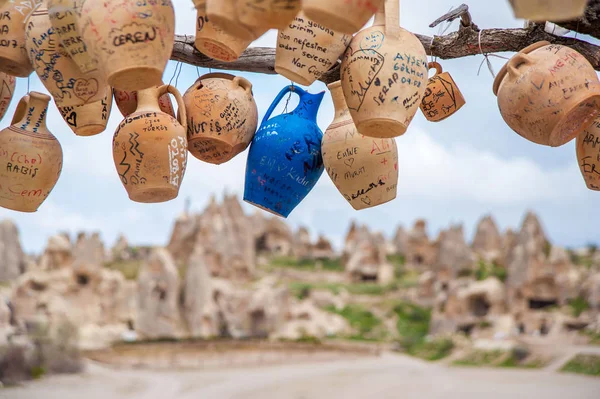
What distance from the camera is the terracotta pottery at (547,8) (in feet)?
4.09

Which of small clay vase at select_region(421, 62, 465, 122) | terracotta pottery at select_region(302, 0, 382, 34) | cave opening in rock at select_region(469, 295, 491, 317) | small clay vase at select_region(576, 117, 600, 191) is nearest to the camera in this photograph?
terracotta pottery at select_region(302, 0, 382, 34)

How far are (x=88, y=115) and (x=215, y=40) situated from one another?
435 millimetres

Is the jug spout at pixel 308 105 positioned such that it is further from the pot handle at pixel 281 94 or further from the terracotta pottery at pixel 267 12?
the terracotta pottery at pixel 267 12

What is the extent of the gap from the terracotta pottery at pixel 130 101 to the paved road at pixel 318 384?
11.5 meters

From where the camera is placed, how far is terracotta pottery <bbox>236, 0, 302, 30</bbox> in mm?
1361

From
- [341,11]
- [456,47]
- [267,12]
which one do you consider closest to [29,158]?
[267,12]

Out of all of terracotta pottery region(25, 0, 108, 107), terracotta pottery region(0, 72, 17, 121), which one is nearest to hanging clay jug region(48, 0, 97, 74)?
terracotta pottery region(25, 0, 108, 107)

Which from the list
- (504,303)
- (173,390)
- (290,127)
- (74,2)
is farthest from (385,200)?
(504,303)

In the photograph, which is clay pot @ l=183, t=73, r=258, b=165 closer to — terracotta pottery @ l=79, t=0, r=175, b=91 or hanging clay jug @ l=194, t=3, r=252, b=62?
hanging clay jug @ l=194, t=3, r=252, b=62

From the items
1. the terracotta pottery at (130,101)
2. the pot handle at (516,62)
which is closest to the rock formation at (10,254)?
the terracotta pottery at (130,101)

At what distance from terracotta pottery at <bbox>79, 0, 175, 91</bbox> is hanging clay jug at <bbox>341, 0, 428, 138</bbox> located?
1.60 feet

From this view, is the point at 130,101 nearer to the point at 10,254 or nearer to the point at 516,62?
the point at 516,62

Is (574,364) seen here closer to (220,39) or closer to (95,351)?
(95,351)

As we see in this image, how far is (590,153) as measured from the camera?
6.65 feet
